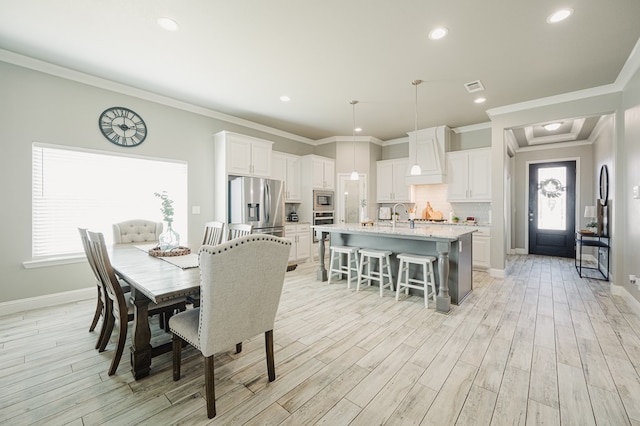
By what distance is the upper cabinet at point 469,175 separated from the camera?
5.31 m

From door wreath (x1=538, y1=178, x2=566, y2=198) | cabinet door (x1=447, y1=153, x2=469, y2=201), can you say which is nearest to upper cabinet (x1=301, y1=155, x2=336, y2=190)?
cabinet door (x1=447, y1=153, x2=469, y2=201)

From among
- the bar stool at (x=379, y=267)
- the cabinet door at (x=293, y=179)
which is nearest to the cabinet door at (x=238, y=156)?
the cabinet door at (x=293, y=179)

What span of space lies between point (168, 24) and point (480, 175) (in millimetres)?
5515

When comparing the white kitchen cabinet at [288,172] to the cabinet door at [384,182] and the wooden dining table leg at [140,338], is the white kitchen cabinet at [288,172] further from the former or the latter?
the wooden dining table leg at [140,338]

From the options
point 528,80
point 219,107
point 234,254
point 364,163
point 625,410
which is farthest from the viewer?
point 364,163

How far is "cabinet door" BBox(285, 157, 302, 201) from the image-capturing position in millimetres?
6129

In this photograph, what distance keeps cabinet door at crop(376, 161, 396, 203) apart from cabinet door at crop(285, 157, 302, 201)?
2081mm

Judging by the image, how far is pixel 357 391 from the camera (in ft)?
6.03

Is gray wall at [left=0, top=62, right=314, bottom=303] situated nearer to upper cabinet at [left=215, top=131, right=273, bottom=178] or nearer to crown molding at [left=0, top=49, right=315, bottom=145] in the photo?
crown molding at [left=0, top=49, right=315, bottom=145]

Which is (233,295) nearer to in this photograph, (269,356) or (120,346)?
(269,356)

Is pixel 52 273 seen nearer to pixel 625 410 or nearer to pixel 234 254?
pixel 234 254

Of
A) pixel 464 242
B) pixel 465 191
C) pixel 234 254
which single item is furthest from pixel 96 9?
pixel 465 191

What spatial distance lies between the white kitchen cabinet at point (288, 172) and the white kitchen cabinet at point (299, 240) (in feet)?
2.36

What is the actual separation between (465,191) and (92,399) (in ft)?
20.1
